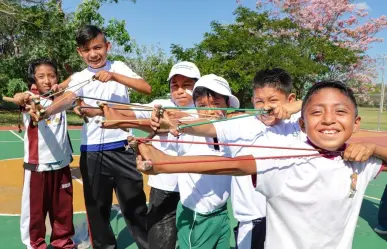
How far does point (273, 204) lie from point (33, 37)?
16136 millimetres

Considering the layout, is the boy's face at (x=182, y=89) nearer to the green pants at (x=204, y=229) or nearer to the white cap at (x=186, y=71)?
the white cap at (x=186, y=71)

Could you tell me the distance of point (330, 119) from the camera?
62.2 inches

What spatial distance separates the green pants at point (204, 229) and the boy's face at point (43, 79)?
5.79 feet

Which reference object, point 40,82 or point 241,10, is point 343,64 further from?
point 40,82

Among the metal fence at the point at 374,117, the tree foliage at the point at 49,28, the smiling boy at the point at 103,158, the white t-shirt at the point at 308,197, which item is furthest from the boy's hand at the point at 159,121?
the metal fence at the point at 374,117

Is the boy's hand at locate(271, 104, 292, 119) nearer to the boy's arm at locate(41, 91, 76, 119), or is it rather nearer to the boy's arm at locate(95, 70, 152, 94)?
the boy's arm at locate(95, 70, 152, 94)

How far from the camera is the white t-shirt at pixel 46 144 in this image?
11.3 feet

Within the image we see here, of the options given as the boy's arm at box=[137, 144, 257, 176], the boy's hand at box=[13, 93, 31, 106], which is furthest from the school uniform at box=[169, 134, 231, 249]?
the boy's hand at box=[13, 93, 31, 106]

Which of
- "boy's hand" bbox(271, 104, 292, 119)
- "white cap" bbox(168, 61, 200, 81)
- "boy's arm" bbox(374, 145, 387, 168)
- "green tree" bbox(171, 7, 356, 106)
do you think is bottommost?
"boy's arm" bbox(374, 145, 387, 168)

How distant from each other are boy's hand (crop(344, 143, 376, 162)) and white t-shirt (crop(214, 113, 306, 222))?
646 mm

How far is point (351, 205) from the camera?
65.1 inches

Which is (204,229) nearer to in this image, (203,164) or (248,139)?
(248,139)

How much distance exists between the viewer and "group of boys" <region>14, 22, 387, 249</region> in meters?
1.59

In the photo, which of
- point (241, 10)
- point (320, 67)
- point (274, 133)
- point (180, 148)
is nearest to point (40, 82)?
point (180, 148)
